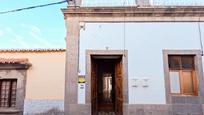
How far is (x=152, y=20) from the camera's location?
8.06 meters

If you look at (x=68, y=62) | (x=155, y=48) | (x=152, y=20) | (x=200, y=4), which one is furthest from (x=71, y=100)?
(x=200, y=4)

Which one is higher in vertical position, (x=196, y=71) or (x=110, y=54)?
(x=110, y=54)

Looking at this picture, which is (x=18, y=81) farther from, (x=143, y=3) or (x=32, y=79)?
(x=143, y=3)

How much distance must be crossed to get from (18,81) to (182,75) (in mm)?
6527

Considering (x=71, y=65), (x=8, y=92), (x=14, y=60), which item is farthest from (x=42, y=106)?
(x=14, y=60)

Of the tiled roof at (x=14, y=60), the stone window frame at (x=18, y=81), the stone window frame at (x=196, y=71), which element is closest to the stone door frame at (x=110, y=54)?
the stone window frame at (x=196, y=71)

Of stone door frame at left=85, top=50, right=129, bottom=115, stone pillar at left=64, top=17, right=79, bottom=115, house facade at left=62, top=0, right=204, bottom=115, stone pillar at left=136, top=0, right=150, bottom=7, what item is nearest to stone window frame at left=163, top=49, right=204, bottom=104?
house facade at left=62, top=0, right=204, bottom=115

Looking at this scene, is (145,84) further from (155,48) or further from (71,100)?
(71,100)

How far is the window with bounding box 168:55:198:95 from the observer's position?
7789mm

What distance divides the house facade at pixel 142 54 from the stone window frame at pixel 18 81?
1.72m

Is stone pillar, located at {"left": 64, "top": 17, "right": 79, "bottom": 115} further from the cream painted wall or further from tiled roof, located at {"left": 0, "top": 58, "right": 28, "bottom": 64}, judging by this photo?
tiled roof, located at {"left": 0, "top": 58, "right": 28, "bottom": 64}

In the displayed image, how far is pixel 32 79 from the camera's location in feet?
25.6

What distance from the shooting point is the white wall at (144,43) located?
7652 millimetres

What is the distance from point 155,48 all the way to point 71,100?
388 centimetres
